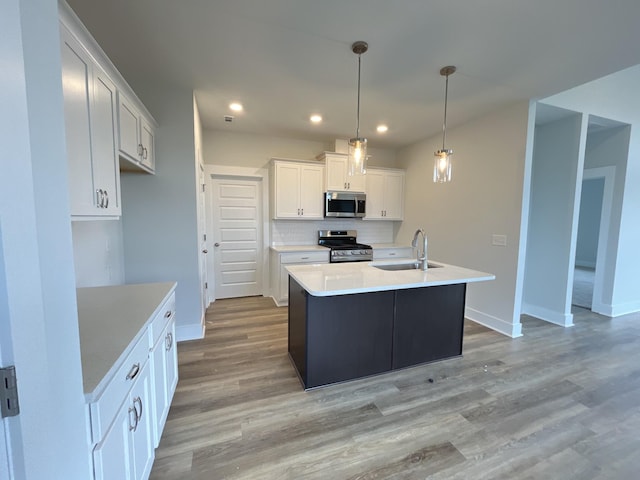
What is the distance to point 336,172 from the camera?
4434 mm

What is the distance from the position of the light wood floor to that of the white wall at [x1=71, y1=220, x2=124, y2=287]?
1.06m

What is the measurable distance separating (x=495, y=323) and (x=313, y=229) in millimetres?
3025

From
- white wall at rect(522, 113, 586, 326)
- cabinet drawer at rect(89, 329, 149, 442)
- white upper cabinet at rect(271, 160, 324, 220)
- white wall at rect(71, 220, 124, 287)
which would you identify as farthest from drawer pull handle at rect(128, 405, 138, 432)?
white wall at rect(522, 113, 586, 326)

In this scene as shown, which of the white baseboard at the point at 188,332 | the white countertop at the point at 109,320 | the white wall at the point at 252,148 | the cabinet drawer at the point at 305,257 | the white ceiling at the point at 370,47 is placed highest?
the white ceiling at the point at 370,47

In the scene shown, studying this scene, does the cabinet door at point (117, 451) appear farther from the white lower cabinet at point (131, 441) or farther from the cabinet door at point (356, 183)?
the cabinet door at point (356, 183)

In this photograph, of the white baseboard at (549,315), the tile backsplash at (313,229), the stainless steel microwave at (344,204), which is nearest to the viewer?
the white baseboard at (549,315)

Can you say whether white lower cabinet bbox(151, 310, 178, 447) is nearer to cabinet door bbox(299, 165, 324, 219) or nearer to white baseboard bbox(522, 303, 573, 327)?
cabinet door bbox(299, 165, 324, 219)

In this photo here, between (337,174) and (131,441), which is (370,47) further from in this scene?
(131,441)

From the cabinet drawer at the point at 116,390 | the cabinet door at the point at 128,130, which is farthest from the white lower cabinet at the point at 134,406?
the cabinet door at the point at 128,130

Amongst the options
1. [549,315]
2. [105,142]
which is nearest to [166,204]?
[105,142]

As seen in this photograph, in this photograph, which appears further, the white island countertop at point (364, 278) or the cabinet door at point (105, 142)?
the white island countertop at point (364, 278)

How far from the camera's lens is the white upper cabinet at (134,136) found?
192 centimetres

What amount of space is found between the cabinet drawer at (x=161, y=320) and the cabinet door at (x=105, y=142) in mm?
699

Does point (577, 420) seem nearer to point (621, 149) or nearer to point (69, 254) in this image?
point (69, 254)
